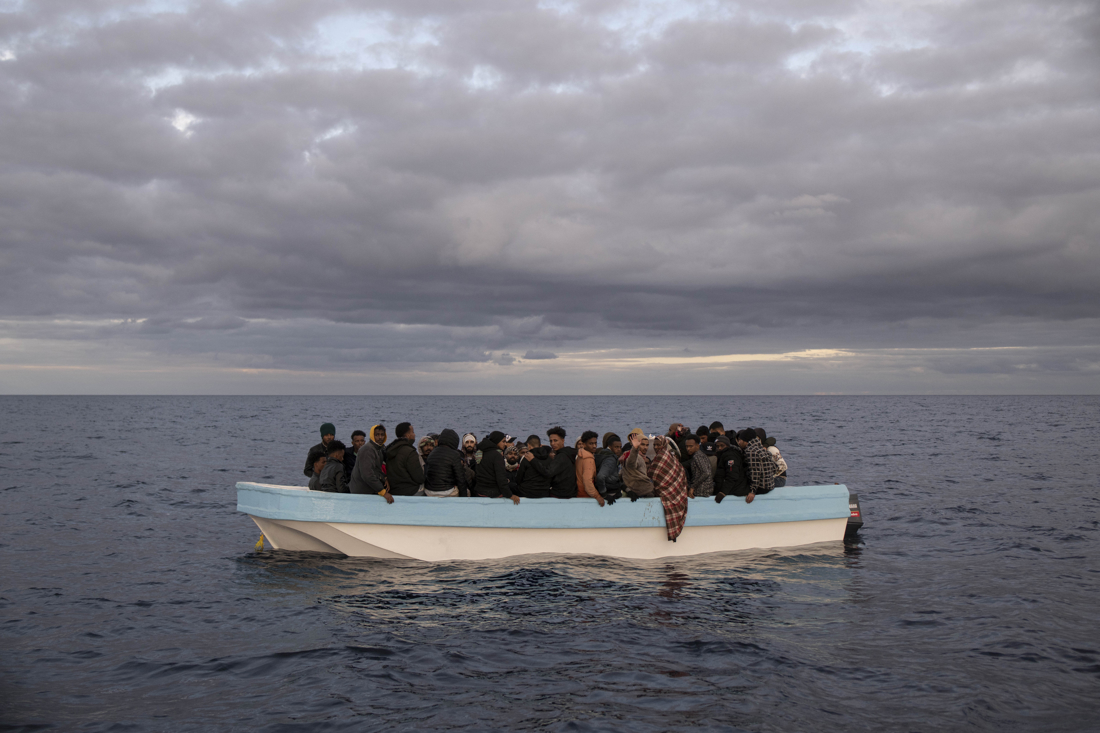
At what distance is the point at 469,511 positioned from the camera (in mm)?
11922

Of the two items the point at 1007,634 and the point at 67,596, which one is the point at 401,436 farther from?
the point at 1007,634

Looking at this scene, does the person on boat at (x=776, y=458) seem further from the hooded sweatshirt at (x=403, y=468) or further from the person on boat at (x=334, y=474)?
the person on boat at (x=334, y=474)

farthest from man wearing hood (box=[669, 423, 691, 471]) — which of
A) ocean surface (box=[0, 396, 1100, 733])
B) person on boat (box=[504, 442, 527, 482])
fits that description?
person on boat (box=[504, 442, 527, 482])

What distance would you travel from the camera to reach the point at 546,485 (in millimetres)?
A: 12219

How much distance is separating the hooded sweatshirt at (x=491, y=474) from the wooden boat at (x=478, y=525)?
25 centimetres

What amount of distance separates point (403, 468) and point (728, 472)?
5827 millimetres

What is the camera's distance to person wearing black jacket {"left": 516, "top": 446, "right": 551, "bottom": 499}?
1201 centimetres

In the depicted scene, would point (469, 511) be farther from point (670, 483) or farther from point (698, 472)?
point (698, 472)

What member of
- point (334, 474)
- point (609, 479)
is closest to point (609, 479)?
point (609, 479)

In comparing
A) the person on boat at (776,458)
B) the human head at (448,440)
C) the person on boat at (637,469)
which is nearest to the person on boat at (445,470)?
the human head at (448,440)

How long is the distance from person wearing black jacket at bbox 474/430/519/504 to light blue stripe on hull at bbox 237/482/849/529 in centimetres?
22

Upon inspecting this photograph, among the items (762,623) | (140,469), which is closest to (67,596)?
(762,623)

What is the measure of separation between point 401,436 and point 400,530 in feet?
5.35

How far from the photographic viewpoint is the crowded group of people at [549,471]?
469 inches
